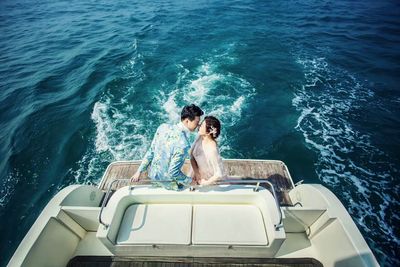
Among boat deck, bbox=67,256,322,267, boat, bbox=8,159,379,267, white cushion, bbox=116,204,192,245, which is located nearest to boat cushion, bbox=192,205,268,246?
boat, bbox=8,159,379,267

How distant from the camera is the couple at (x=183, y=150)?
3.39 metres

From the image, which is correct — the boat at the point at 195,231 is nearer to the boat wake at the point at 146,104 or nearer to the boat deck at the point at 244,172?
the boat deck at the point at 244,172

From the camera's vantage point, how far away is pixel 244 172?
636cm

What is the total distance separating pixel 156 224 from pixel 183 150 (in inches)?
48.5

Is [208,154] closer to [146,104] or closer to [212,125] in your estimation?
[212,125]

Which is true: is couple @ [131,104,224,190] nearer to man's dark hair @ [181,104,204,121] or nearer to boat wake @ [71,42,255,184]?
man's dark hair @ [181,104,204,121]

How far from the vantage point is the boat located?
3238 millimetres

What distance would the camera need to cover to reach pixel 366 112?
9.75 meters

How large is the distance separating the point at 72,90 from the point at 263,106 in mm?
9886

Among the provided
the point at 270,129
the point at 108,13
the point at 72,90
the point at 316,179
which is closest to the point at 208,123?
the point at 316,179

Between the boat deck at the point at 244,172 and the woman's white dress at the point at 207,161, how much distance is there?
213 cm

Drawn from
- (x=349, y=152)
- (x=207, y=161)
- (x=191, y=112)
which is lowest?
(x=349, y=152)

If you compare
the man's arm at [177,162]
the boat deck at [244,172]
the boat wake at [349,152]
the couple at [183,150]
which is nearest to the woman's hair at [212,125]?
the couple at [183,150]

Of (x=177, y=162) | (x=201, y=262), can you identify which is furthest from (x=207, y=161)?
(x=201, y=262)
